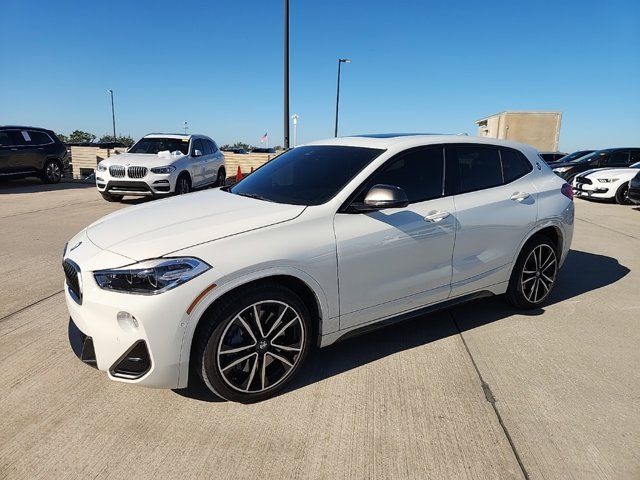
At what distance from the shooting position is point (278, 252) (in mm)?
2754

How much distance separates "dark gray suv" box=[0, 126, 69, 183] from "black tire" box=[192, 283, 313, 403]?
13.2m

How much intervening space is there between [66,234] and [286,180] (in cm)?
527

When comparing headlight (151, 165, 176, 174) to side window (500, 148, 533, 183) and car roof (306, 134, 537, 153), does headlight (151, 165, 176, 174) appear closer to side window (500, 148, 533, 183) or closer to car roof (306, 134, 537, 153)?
car roof (306, 134, 537, 153)

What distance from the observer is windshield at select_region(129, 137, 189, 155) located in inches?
454

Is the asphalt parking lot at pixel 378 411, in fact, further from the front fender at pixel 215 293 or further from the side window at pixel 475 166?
the side window at pixel 475 166

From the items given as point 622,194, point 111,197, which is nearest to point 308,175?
point 111,197

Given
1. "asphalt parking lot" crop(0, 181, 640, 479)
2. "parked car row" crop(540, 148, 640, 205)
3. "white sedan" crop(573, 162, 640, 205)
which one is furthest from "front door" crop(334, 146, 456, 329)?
"white sedan" crop(573, 162, 640, 205)

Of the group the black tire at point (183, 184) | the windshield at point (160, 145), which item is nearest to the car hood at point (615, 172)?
the black tire at point (183, 184)

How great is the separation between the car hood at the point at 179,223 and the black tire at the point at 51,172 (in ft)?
41.9

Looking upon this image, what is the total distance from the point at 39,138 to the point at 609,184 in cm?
1674

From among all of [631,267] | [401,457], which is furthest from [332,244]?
[631,267]

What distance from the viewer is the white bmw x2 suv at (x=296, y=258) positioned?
2.55 metres

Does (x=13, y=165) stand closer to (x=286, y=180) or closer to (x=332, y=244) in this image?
(x=286, y=180)

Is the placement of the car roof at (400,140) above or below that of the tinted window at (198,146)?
above
